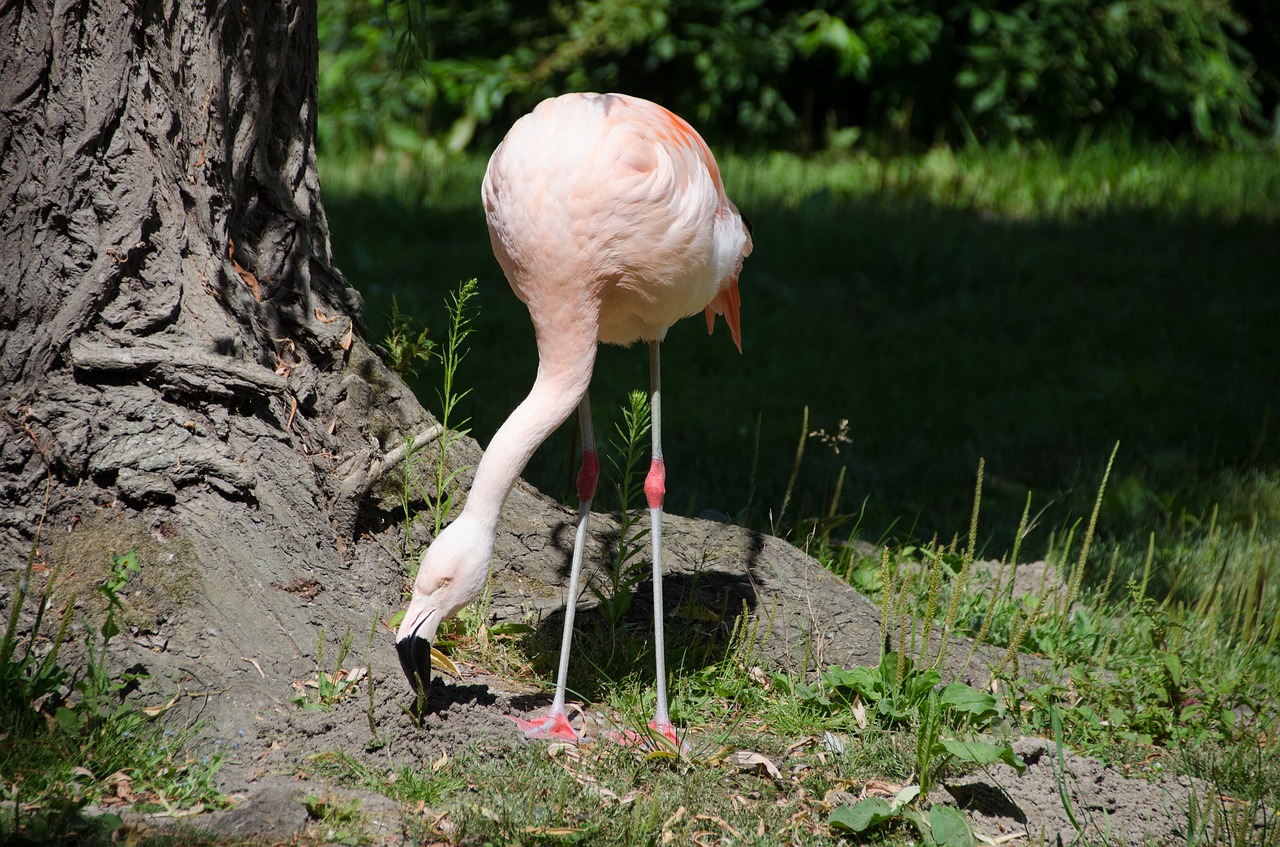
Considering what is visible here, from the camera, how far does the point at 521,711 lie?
3.66 m

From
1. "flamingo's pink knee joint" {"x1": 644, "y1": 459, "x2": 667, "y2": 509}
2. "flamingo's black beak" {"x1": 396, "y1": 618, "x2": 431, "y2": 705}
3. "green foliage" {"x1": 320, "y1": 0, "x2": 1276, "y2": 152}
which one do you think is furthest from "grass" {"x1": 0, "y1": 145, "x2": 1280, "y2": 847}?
"green foliage" {"x1": 320, "y1": 0, "x2": 1276, "y2": 152}

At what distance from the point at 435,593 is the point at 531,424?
57cm

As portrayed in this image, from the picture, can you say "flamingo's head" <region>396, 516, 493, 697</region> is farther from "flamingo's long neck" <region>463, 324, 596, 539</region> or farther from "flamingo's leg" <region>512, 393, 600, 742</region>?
"flamingo's leg" <region>512, 393, 600, 742</region>

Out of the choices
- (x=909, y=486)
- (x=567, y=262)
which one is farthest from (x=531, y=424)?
(x=909, y=486)

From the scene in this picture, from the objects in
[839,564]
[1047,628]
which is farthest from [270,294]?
[1047,628]

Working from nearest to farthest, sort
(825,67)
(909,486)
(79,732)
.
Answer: (79,732), (909,486), (825,67)

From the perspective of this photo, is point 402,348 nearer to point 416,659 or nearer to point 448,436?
point 448,436

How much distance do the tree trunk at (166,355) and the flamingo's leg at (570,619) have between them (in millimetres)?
632

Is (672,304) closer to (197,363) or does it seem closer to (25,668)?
(197,363)

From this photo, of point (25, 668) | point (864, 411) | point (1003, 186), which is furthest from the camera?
point (1003, 186)

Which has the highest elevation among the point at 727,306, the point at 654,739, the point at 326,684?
the point at 727,306

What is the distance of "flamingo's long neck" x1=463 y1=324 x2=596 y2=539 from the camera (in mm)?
3281

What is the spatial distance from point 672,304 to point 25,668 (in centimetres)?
217

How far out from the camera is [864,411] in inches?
253
